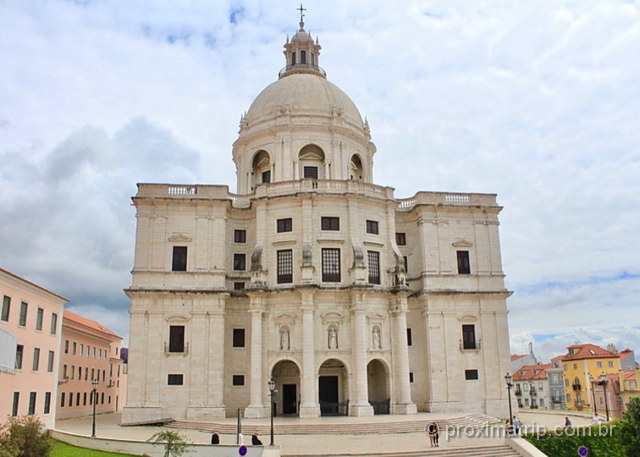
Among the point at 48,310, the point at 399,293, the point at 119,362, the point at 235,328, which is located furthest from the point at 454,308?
the point at 119,362

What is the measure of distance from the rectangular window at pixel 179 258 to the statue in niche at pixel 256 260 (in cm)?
506

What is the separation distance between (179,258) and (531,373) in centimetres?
6054

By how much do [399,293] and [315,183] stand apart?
973cm

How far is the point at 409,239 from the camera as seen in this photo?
47.0m

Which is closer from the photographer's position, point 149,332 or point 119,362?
point 149,332

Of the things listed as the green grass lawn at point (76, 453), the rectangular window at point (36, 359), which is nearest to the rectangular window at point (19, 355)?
the rectangular window at point (36, 359)

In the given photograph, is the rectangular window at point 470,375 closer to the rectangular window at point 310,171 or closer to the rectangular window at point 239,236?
the rectangular window at point 239,236

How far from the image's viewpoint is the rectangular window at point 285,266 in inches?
1654

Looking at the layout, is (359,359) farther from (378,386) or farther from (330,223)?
(330,223)

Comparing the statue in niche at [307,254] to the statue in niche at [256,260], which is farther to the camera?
the statue in niche at [256,260]

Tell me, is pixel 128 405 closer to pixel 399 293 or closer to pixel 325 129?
pixel 399 293

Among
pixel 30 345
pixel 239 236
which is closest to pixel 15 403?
pixel 30 345

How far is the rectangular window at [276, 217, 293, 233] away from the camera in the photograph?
42.8m

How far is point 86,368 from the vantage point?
5812 cm
